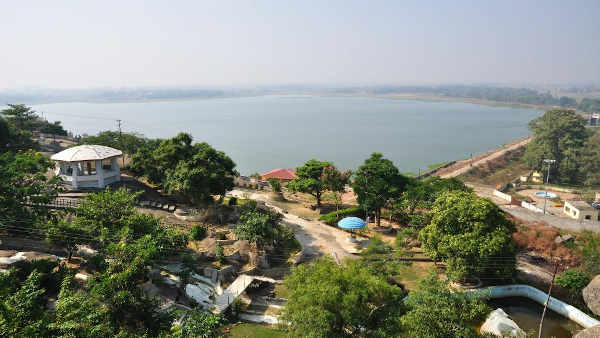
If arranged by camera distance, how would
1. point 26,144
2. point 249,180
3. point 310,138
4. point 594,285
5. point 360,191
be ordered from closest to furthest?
point 594,285 → point 360,191 → point 26,144 → point 249,180 → point 310,138

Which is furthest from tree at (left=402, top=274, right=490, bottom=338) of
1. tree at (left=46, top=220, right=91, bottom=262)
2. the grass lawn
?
tree at (left=46, top=220, right=91, bottom=262)

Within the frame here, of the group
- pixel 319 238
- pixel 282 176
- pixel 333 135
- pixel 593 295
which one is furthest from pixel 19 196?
pixel 333 135

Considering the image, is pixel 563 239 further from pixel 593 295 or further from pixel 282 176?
pixel 282 176

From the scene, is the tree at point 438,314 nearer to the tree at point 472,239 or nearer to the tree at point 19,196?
the tree at point 472,239

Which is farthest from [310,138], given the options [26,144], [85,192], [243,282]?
[243,282]

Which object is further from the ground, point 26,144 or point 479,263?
point 26,144

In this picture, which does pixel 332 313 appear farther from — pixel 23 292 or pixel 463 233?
pixel 463 233

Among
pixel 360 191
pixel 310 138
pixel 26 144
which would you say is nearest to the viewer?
pixel 360 191
